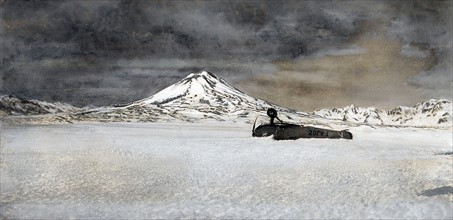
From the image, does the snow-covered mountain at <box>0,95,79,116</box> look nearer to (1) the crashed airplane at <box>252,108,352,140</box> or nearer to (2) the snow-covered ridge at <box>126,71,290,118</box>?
(2) the snow-covered ridge at <box>126,71,290,118</box>

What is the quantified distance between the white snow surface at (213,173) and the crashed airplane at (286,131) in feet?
0.24

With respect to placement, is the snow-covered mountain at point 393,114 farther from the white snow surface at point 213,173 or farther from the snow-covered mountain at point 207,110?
the white snow surface at point 213,173

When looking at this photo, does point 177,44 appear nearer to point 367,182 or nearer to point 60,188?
point 60,188

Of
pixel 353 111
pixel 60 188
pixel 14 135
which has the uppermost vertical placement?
pixel 353 111

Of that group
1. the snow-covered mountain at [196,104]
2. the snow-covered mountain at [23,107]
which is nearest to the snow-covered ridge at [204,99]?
the snow-covered mountain at [196,104]

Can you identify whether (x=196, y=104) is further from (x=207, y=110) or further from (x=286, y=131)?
(x=286, y=131)

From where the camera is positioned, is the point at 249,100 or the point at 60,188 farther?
the point at 249,100

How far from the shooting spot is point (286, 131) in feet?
22.0

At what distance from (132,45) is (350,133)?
107 inches

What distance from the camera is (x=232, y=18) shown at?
268 inches

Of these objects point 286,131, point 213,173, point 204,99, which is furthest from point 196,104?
point 286,131

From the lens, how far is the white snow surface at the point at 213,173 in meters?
6.20

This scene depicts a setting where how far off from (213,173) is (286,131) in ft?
3.21

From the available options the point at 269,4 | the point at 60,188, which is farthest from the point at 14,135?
the point at 269,4
